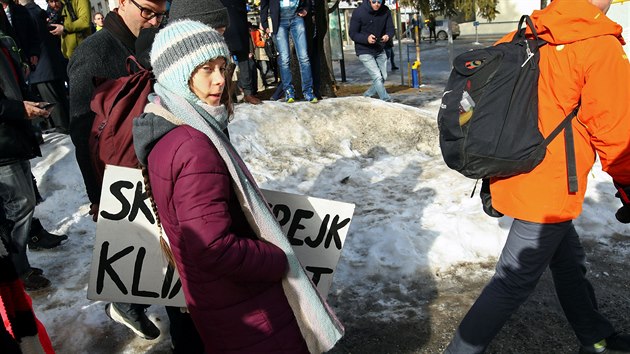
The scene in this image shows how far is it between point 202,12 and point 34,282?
94.3 inches

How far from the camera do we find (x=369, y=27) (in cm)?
981

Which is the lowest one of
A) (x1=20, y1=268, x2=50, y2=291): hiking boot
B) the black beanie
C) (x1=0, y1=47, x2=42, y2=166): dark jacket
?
(x1=20, y1=268, x2=50, y2=291): hiking boot

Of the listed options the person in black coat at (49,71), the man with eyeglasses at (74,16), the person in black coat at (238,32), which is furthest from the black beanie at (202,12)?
the man with eyeglasses at (74,16)

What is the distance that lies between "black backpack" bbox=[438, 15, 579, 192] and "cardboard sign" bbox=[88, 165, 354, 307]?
0.65m

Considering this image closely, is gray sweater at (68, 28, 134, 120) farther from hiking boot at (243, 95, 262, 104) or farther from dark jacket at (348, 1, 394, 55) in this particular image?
dark jacket at (348, 1, 394, 55)

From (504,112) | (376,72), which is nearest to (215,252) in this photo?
(504,112)

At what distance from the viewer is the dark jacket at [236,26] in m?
7.61

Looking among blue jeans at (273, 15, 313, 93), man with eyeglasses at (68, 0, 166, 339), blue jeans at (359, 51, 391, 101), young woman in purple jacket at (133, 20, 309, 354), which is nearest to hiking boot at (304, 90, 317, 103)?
blue jeans at (273, 15, 313, 93)

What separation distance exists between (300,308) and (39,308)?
2.60m

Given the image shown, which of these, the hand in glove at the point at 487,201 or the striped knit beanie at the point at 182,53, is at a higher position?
the striped knit beanie at the point at 182,53

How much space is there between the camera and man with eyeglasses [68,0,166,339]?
278 cm

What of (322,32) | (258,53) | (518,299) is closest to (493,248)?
(518,299)

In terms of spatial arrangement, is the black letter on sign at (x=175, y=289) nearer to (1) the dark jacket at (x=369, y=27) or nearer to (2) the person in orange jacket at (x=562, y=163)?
(2) the person in orange jacket at (x=562, y=163)

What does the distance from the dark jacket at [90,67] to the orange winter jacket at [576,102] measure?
6.60ft
